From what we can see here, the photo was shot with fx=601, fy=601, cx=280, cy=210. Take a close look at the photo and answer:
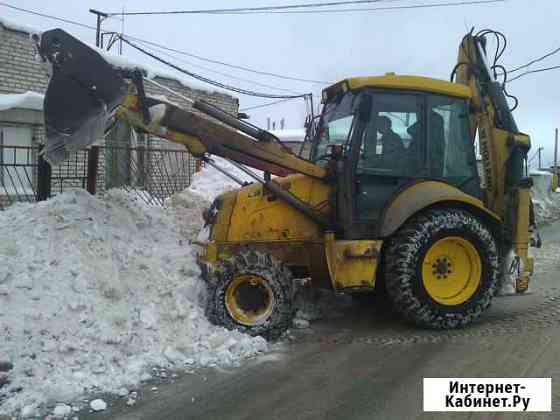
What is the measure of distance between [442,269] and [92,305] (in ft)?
11.0

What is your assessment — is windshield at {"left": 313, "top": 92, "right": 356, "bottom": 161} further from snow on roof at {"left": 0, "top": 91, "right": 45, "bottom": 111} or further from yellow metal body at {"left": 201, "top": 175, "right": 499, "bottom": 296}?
snow on roof at {"left": 0, "top": 91, "right": 45, "bottom": 111}

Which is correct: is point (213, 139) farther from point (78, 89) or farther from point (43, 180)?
point (43, 180)

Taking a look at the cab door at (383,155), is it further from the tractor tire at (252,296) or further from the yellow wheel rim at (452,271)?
the tractor tire at (252,296)

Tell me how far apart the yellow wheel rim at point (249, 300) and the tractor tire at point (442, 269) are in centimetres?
119

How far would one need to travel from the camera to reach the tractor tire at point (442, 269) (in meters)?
5.74

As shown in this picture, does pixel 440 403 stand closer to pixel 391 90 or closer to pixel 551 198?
pixel 391 90

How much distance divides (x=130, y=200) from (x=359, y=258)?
9.87 ft

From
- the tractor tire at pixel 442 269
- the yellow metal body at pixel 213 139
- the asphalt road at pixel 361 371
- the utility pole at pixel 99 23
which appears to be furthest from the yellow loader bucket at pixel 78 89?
the utility pole at pixel 99 23

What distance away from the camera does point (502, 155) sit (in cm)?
657

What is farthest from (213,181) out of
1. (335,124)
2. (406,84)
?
(406,84)

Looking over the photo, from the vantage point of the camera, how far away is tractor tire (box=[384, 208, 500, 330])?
5.74m

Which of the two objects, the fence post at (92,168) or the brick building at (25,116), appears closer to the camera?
the fence post at (92,168)

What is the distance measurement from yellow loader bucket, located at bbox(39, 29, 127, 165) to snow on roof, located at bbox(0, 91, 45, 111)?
471cm

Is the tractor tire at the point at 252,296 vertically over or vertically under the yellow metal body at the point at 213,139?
under
